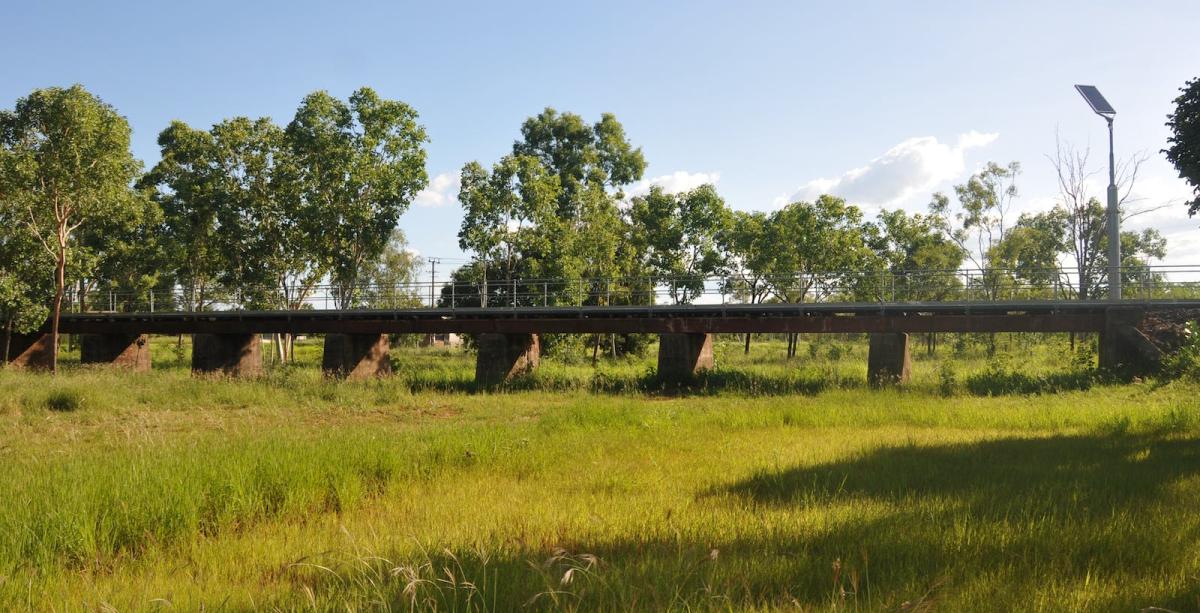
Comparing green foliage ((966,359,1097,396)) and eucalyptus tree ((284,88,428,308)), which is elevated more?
eucalyptus tree ((284,88,428,308))

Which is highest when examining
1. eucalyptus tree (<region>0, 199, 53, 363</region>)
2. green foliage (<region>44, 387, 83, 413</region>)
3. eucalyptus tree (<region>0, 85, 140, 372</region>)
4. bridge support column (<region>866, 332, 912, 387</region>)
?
eucalyptus tree (<region>0, 85, 140, 372</region>)

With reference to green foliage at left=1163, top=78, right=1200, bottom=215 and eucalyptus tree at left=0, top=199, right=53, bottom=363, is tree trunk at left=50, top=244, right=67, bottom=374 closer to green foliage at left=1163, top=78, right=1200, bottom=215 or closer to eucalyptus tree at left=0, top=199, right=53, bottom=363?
eucalyptus tree at left=0, top=199, right=53, bottom=363

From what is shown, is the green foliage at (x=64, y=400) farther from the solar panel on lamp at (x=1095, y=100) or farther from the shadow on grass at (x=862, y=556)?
the solar panel on lamp at (x=1095, y=100)

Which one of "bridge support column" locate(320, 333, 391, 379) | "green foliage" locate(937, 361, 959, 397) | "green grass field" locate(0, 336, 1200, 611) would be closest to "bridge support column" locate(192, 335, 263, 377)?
"bridge support column" locate(320, 333, 391, 379)

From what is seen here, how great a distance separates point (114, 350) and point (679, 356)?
27.3 m

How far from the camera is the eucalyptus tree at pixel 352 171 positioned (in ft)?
116

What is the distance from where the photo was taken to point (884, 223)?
47.2 metres

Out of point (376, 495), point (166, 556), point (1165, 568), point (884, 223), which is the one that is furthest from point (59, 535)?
point (884, 223)

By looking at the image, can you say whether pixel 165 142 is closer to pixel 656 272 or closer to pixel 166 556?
pixel 656 272

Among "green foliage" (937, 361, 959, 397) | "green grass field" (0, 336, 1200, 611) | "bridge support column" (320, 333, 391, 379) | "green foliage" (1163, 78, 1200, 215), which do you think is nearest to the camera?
"green grass field" (0, 336, 1200, 611)

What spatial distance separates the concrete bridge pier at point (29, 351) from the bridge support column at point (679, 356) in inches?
1135

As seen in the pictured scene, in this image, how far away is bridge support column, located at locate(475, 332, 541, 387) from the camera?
27094mm

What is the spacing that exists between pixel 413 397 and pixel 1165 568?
751 inches

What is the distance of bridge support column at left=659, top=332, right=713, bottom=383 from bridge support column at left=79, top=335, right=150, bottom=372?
25000 millimetres
